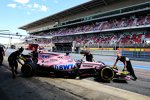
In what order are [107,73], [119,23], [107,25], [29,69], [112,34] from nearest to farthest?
[107,73], [29,69], [119,23], [112,34], [107,25]

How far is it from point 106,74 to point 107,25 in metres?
31.2

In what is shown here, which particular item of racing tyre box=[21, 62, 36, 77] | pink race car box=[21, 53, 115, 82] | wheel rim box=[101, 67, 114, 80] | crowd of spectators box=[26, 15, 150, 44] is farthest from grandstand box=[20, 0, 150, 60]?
racing tyre box=[21, 62, 36, 77]

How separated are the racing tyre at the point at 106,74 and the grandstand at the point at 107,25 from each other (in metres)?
16.1

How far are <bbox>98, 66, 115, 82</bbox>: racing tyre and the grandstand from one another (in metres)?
16.1

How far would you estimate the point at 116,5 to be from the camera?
1559 inches

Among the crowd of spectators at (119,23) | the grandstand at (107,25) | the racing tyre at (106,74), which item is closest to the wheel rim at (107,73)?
the racing tyre at (106,74)

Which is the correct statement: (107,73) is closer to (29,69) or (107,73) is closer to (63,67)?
(63,67)

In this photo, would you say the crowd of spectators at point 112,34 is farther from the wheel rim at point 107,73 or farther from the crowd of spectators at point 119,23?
the wheel rim at point 107,73

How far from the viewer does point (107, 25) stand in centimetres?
3822

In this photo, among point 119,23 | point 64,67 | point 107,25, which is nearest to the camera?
point 64,67

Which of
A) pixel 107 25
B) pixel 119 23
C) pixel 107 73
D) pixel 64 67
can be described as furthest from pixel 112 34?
pixel 107 73

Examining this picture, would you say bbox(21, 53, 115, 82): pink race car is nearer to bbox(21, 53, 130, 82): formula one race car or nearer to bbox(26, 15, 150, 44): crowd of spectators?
bbox(21, 53, 130, 82): formula one race car

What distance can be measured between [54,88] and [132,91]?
99.4 inches

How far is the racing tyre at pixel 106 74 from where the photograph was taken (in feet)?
25.7
